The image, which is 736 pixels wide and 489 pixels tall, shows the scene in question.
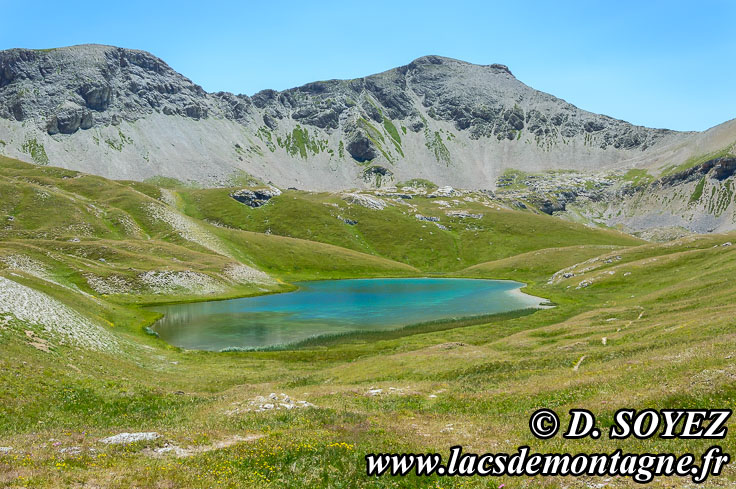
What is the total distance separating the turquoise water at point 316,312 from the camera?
73.9m

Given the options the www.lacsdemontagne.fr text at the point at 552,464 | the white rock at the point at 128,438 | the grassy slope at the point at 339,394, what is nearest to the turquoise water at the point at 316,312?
the grassy slope at the point at 339,394

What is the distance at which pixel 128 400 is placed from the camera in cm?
2955

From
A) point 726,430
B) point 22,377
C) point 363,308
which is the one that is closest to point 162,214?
point 363,308

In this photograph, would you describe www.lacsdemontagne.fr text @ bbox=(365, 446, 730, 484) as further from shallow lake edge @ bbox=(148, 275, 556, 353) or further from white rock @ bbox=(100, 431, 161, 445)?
shallow lake edge @ bbox=(148, 275, 556, 353)

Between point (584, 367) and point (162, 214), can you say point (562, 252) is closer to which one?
point (584, 367)

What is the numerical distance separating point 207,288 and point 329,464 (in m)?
113

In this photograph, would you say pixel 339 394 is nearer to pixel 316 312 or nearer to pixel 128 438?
pixel 128 438

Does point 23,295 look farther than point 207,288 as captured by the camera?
No

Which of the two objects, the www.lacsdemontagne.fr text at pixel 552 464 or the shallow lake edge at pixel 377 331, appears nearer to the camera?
the www.lacsdemontagne.fr text at pixel 552 464

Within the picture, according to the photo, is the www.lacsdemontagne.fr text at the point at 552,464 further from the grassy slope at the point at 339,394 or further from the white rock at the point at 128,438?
the white rock at the point at 128,438

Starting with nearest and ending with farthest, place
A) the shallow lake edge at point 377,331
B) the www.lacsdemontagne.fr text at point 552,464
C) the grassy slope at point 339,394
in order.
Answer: the www.lacsdemontagne.fr text at point 552,464
the grassy slope at point 339,394
the shallow lake edge at point 377,331

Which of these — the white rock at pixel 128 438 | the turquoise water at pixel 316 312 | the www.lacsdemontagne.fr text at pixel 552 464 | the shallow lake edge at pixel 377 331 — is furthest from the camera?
the turquoise water at pixel 316 312

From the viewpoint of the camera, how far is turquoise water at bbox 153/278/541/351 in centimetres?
7388

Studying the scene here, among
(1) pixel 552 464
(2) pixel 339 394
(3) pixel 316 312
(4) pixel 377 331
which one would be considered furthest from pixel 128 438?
(3) pixel 316 312
